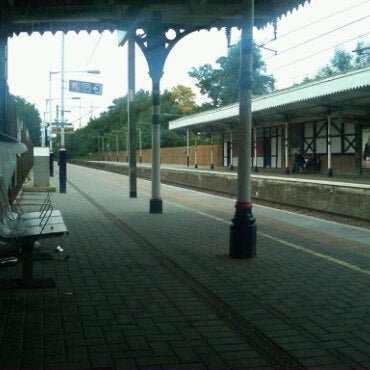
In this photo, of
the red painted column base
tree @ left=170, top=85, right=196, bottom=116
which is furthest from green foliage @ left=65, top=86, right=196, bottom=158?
the red painted column base

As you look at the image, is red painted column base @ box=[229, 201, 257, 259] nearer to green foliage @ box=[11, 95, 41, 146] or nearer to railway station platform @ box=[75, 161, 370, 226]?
railway station platform @ box=[75, 161, 370, 226]

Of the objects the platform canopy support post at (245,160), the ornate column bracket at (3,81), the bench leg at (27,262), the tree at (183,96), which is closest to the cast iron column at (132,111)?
the ornate column bracket at (3,81)

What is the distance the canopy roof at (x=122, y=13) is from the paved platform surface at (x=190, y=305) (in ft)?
15.0

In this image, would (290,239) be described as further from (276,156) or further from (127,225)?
(276,156)

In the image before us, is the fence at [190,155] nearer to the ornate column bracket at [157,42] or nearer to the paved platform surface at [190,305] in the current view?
the ornate column bracket at [157,42]

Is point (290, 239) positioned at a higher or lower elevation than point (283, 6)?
lower

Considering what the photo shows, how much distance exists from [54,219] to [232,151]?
36.9 metres

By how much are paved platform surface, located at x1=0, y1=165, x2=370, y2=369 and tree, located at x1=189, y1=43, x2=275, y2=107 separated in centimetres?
5936

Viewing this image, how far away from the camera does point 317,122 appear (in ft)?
108

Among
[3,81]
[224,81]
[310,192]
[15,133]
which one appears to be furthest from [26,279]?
[224,81]

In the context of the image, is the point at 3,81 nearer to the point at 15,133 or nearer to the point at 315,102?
the point at 15,133

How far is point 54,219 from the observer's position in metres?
7.16

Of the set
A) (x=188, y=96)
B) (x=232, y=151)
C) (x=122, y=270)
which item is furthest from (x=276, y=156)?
(x=188, y=96)

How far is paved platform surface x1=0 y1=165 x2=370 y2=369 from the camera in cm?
421
